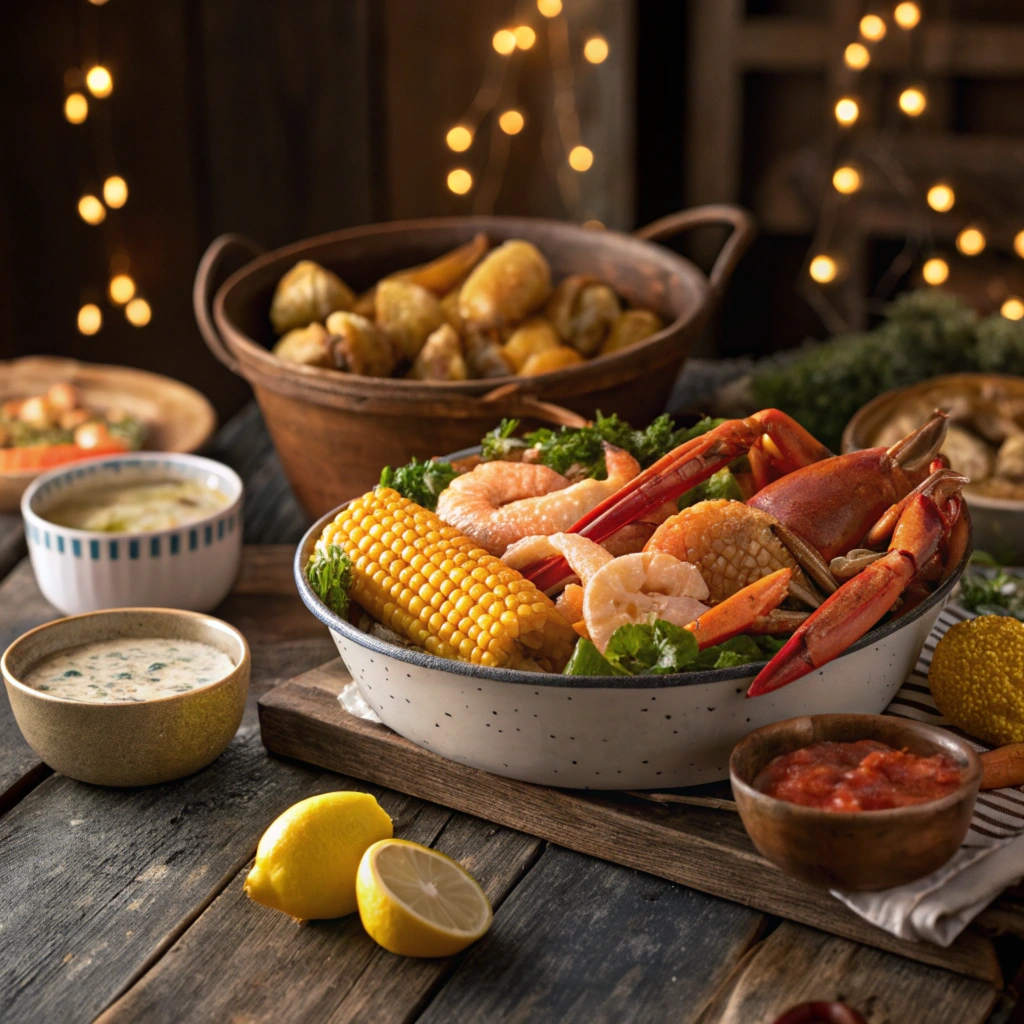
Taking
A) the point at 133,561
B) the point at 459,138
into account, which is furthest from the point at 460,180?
the point at 133,561

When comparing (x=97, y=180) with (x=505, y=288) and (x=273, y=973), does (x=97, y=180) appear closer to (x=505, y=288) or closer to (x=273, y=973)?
(x=505, y=288)

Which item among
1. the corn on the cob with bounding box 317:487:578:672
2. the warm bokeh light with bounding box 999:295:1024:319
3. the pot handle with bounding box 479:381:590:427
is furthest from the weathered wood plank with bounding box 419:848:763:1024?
the warm bokeh light with bounding box 999:295:1024:319

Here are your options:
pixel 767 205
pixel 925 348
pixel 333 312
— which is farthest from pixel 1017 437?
pixel 767 205

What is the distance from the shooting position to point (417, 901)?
3.84 ft

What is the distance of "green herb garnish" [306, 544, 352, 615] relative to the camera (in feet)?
4.64

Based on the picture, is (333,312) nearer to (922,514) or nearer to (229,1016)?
(922,514)

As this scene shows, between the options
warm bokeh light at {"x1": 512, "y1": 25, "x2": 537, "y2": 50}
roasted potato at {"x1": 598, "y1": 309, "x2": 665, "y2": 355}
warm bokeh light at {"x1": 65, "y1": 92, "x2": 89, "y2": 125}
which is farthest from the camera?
warm bokeh light at {"x1": 512, "y1": 25, "x2": 537, "y2": 50}

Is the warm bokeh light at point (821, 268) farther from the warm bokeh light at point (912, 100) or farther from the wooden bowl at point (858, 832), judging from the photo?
the wooden bowl at point (858, 832)

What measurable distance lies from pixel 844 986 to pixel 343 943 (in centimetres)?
47

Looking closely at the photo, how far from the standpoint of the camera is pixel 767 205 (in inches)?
151

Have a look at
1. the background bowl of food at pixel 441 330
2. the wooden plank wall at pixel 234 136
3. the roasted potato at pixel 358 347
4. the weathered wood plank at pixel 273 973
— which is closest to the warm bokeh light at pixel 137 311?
the wooden plank wall at pixel 234 136

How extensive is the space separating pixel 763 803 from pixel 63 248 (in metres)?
3.08

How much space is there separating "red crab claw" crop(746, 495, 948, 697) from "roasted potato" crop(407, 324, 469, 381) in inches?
36.4

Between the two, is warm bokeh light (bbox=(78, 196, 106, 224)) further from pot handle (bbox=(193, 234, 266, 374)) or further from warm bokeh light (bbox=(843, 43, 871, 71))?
warm bokeh light (bbox=(843, 43, 871, 71))
